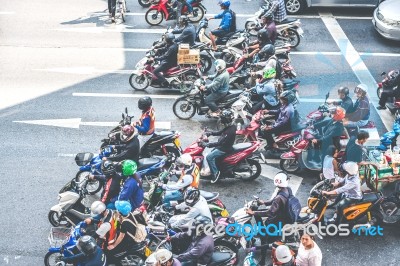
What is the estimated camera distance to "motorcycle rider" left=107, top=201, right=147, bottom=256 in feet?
35.2

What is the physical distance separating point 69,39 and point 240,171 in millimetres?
9844

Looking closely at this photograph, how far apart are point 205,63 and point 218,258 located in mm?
8846

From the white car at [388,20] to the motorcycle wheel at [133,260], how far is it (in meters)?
12.8

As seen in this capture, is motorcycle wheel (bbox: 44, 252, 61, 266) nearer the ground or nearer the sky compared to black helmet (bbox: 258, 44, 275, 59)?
nearer the ground

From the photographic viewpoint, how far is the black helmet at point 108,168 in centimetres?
1217

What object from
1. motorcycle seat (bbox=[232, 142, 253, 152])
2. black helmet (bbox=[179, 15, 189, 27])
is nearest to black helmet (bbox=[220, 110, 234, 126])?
motorcycle seat (bbox=[232, 142, 253, 152])

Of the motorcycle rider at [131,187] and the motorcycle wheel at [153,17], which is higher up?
the motorcycle wheel at [153,17]

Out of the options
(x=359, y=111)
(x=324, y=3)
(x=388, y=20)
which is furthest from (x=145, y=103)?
(x=324, y=3)

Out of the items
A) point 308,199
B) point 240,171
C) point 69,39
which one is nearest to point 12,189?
point 240,171

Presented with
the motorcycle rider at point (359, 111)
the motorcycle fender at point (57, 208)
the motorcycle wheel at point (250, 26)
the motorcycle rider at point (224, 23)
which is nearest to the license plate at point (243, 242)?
the motorcycle fender at point (57, 208)

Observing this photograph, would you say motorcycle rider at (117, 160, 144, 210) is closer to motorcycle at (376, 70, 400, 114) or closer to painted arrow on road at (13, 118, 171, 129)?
painted arrow on road at (13, 118, 171, 129)

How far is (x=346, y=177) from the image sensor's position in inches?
469

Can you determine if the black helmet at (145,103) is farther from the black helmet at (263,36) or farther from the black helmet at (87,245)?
the black helmet at (263,36)

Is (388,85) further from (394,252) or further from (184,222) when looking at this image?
(184,222)
